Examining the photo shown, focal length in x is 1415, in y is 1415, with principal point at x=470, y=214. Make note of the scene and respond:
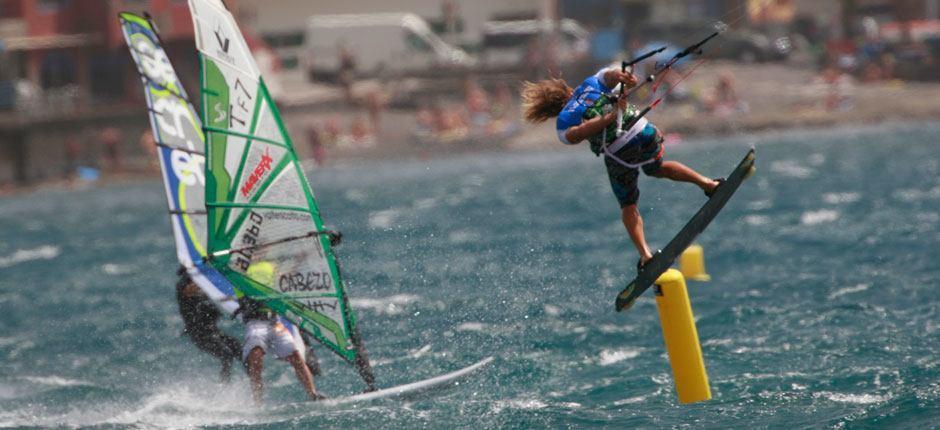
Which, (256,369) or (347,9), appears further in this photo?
(347,9)

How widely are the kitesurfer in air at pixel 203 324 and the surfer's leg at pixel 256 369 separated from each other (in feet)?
2.70

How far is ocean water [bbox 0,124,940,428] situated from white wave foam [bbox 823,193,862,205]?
0.57ft

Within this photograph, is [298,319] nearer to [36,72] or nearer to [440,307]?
[440,307]

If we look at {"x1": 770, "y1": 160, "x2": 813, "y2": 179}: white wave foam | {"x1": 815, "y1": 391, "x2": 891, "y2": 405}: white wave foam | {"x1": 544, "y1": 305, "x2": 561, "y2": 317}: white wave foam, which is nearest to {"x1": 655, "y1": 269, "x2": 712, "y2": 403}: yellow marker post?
{"x1": 815, "y1": 391, "x2": 891, "y2": 405}: white wave foam

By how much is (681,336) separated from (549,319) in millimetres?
4534

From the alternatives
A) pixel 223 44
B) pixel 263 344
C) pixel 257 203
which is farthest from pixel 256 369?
pixel 223 44

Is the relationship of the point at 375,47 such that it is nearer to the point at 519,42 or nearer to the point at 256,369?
the point at 519,42

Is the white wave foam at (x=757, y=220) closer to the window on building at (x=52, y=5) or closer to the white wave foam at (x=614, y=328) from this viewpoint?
the white wave foam at (x=614, y=328)

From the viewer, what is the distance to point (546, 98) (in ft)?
35.1

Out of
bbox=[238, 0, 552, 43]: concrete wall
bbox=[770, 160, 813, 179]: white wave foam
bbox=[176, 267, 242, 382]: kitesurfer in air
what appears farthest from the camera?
bbox=[238, 0, 552, 43]: concrete wall

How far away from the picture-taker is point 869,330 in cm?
1293

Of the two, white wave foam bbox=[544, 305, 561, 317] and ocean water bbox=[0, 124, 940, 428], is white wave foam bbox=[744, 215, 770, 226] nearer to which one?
ocean water bbox=[0, 124, 940, 428]

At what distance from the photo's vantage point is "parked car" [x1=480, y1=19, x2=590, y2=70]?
4622cm

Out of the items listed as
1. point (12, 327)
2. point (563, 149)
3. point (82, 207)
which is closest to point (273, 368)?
point (12, 327)
